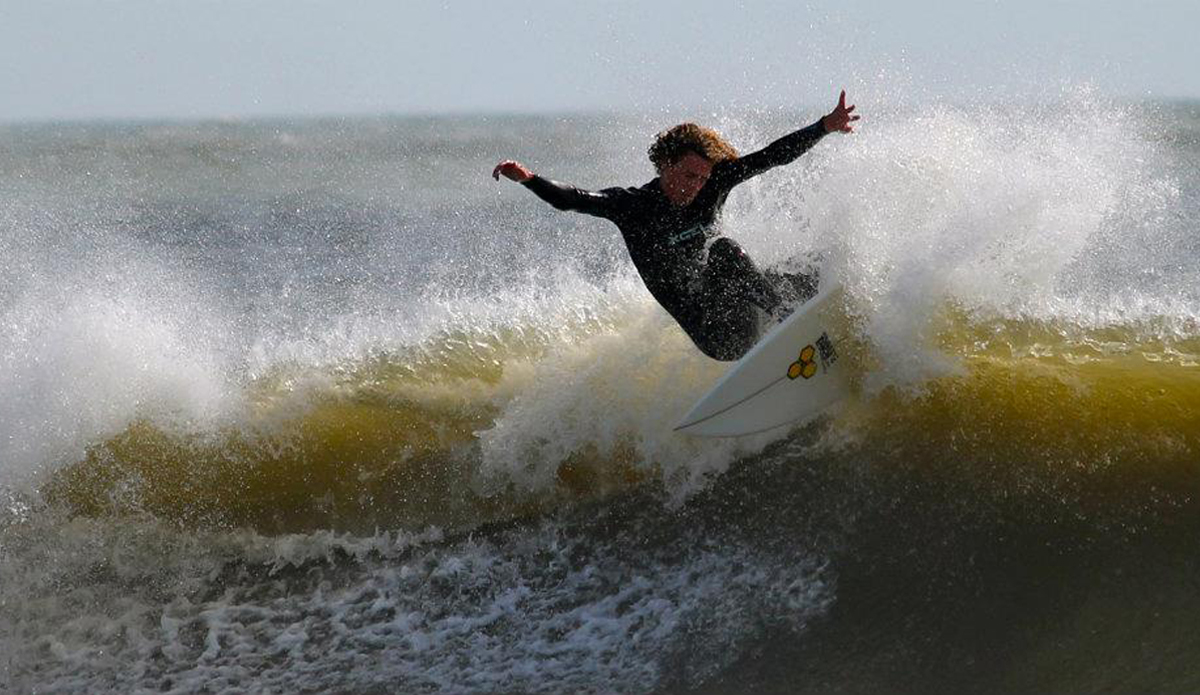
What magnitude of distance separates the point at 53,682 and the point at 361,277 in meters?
7.11

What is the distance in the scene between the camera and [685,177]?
19.6 ft

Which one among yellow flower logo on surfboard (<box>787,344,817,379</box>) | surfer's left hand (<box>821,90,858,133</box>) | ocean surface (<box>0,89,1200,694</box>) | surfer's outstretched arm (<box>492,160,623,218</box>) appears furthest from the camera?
yellow flower logo on surfboard (<box>787,344,817,379</box>)

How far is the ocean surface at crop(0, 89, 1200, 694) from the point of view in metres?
5.06

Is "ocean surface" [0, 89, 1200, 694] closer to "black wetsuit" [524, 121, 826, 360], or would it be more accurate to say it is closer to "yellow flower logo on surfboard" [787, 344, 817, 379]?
"yellow flower logo on surfboard" [787, 344, 817, 379]

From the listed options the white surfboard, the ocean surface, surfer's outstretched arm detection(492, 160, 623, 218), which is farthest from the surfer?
the ocean surface

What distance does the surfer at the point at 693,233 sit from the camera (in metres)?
5.95

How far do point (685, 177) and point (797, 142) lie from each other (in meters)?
0.55

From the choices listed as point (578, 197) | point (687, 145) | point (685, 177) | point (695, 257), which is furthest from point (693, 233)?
point (578, 197)

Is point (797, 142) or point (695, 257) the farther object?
point (695, 257)

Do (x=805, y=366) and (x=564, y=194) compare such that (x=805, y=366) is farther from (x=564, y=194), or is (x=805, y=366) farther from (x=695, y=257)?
(x=564, y=194)

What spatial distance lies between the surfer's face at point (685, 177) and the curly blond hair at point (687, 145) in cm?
2

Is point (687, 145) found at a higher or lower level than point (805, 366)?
higher

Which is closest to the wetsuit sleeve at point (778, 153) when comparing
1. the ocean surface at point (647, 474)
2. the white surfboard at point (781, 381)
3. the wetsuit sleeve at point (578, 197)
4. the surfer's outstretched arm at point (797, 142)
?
the surfer's outstretched arm at point (797, 142)

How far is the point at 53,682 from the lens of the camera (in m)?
5.09
